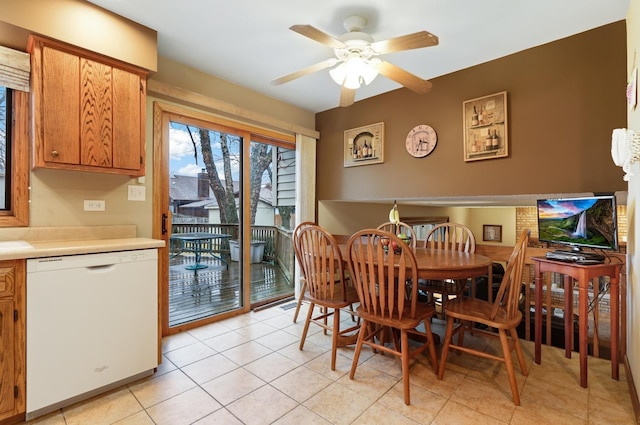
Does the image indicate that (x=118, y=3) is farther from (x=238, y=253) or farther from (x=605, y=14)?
(x=605, y=14)

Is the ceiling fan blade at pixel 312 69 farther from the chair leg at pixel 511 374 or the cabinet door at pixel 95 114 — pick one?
the chair leg at pixel 511 374

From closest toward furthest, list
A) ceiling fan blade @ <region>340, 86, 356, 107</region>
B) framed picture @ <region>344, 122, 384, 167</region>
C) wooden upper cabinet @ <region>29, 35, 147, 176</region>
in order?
wooden upper cabinet @ <region>29, 35, 147, 176</region> < ceiling fan blade @ <region>340, 86, 356, 107</region> < framed picture @ <region>344, 122, 384, 167</region>

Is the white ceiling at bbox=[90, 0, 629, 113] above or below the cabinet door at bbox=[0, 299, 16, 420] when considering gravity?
above

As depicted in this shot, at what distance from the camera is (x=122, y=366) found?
1.90 m

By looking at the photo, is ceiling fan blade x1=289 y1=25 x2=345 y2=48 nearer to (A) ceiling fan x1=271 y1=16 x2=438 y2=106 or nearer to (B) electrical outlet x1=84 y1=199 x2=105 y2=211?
(A) ceiling fan x1=271 y1=16 x2=438 y2=106

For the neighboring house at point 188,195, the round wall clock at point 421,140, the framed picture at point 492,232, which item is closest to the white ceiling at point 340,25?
the round wall clock at point 421,140

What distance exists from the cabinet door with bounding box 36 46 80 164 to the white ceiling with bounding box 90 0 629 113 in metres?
0.49

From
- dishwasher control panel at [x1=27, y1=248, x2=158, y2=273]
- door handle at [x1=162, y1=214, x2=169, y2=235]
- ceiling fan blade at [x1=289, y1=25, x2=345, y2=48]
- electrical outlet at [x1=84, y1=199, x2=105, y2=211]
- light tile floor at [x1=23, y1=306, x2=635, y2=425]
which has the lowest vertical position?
light tile floor at [x1=23, y1=306, x2=635, y2=425]

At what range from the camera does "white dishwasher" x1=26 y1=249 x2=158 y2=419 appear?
1.62m

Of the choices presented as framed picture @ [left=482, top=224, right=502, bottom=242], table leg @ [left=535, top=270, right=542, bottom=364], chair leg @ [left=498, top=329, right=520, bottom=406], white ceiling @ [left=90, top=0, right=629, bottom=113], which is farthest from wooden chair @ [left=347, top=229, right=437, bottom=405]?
framed picture @ [left=482, top=224, right=502, bottom=242]

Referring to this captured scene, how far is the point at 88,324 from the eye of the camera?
1771 mm

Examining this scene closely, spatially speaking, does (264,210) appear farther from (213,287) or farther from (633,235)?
(633,235)

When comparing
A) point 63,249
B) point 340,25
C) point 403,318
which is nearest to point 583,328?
point 403,318

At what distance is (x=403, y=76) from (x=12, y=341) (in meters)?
2.78
